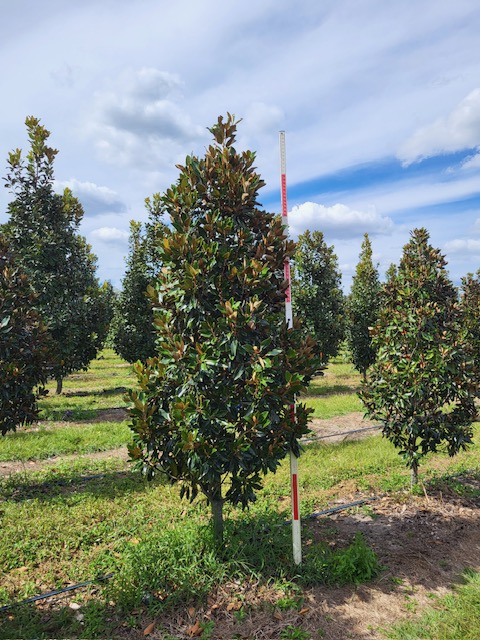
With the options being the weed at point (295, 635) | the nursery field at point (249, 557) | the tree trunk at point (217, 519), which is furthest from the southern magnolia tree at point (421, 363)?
the weed at point (295, 635)

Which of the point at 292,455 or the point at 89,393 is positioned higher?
the point at 292,455

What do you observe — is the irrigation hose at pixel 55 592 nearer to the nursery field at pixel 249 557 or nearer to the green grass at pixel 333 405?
the nursery field at pixel 249 557

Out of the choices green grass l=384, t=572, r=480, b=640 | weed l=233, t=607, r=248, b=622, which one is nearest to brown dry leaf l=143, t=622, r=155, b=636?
weed l=233, t=607, r=248, b=622

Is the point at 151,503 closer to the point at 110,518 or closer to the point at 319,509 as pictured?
the point at 110,518

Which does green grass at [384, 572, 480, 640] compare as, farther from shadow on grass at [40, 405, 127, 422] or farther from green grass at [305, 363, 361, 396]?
green grass at [305, 363, 361, 396]

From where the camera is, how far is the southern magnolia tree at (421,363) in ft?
22.9

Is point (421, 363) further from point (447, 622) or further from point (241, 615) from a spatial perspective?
point (241, 615)

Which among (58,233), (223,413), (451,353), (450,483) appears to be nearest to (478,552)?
(450,483)

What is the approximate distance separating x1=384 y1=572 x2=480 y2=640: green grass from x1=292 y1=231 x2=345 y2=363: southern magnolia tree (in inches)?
549

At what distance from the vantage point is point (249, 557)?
16.8ft

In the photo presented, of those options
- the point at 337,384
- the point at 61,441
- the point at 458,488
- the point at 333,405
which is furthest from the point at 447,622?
the point at 337,384

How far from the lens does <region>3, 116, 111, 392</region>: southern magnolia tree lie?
14.3 metres

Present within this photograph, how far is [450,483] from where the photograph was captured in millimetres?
7859

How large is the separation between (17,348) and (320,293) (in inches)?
553
